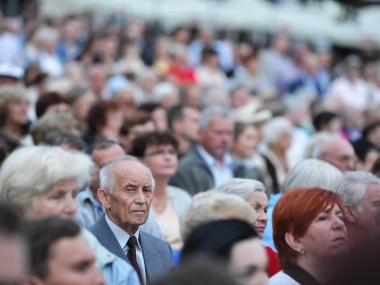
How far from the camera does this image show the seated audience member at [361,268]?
338 centimetres

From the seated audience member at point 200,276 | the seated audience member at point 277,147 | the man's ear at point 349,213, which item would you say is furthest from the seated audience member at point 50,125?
the seated audience member at point 200,276

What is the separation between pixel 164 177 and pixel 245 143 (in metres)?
3.34

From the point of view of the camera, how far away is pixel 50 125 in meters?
9.05

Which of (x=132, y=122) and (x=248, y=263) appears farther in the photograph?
(x=132, y=122)

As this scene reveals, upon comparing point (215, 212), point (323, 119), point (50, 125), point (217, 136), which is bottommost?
point (323, 119)

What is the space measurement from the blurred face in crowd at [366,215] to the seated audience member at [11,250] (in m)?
3.21

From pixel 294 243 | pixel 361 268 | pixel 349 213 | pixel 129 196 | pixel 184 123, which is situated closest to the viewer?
pixel 361 268

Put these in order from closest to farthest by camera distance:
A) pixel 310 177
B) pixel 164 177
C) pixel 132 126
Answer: pixel 310 177
pixel 164 177
pixel 132 126

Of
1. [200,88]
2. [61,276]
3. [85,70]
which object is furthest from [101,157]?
[85,70]

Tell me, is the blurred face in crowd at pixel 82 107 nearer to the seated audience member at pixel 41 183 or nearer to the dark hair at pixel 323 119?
the dark hair at pixel 323 119

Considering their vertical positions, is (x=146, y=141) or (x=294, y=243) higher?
(x=294, y=243)

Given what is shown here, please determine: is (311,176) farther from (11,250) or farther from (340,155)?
(11,250)

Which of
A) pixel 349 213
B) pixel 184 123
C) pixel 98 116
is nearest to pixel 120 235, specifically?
pixel 349 213

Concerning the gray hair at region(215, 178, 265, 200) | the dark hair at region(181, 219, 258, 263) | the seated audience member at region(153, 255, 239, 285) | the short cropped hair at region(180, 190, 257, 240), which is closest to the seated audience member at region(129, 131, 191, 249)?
the gray hair at region(215, 178, 265, 200)
